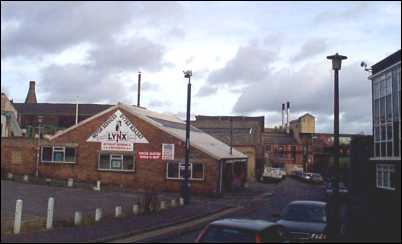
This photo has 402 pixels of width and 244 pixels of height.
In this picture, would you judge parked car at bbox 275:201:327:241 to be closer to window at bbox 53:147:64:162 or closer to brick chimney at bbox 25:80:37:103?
window at bbox 53:147:64:162

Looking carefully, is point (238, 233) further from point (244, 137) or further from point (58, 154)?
point (244, 137)

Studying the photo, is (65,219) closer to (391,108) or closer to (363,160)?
(391,108)

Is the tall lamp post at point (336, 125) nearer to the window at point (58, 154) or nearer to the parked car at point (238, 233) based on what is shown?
the parked car at point (238, 233)

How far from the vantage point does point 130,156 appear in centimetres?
4503

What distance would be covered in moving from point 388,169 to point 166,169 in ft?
54.1

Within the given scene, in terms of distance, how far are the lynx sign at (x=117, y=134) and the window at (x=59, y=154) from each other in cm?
190

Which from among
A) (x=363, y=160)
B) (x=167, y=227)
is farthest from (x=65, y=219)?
(x=363, y=160)

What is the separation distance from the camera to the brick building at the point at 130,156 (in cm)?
4319

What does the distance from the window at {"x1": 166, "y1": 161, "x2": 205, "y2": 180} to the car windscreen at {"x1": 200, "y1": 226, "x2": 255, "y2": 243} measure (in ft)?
105

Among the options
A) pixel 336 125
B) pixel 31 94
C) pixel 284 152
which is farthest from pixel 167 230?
pixel 284 152

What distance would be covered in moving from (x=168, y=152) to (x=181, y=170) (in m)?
1.74

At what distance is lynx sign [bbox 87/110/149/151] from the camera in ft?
149

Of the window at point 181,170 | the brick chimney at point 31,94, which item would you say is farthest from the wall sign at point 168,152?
the brick chimney at point 31,94

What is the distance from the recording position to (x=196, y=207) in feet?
98.7
